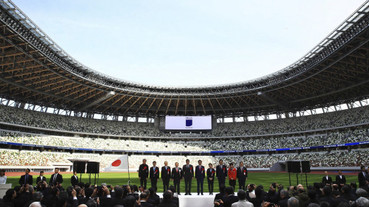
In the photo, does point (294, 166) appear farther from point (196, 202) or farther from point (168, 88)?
point (168, 88)

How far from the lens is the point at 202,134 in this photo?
65.5 meters

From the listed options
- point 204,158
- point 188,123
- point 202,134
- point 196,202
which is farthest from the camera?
point 202,134

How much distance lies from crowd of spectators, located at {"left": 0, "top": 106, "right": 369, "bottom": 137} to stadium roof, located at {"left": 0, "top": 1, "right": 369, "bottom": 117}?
2.58 meters

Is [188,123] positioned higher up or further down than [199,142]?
higher up

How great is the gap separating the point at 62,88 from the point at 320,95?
160 feet

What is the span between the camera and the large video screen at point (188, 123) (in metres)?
62.2

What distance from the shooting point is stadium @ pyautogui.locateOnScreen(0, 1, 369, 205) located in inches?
1298

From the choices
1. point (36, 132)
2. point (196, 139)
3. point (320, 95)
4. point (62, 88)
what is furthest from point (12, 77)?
point (320, 95)

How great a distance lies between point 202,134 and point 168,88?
64.4 feet

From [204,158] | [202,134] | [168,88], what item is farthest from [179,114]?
[168,88]

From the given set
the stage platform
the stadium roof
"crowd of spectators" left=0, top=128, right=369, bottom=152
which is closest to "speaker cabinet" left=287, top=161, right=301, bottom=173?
the stage platform

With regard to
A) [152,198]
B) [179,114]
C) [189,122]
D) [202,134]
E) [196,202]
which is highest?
[179,114]

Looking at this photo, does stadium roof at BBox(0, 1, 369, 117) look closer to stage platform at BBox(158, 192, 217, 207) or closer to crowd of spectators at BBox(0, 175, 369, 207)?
crowd of spectators at BBox(0, 175, 369, 207)

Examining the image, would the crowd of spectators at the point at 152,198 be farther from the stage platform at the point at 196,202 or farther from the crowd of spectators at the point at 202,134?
the crowd of spectators at the point at 202,134
